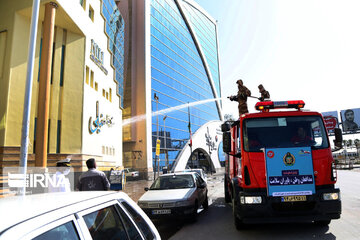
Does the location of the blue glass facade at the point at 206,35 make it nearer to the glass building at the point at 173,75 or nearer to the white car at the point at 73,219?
the glass building at the point at 173,75

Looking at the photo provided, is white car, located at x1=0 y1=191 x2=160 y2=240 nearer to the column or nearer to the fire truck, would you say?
the fire truck

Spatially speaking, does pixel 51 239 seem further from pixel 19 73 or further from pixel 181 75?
pixel 181 75

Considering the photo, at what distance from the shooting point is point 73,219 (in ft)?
5.01

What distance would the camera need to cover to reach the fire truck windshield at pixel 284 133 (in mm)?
5688

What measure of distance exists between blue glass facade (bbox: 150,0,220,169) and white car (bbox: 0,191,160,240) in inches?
1388

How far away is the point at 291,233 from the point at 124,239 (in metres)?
4.86

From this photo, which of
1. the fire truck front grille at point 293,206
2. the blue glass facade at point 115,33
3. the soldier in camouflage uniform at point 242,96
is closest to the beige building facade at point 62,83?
the blue glass facade at point 115,33

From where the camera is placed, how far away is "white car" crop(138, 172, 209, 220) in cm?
691

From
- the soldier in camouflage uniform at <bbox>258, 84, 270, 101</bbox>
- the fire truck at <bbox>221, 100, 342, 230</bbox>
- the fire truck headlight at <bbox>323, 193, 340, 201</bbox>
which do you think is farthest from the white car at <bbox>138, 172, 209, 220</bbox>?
the soldier in camouflage uniform at <bbox>258, 84, 270, 101</bbox>

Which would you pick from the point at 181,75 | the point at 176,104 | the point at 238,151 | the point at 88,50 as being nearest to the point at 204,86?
the point at 181,75

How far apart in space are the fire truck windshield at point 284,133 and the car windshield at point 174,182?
324 centimetres

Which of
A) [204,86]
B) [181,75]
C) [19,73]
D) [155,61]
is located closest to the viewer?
[19,73]

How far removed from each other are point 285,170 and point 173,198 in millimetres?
3167

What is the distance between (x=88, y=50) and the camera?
58.3 feet
